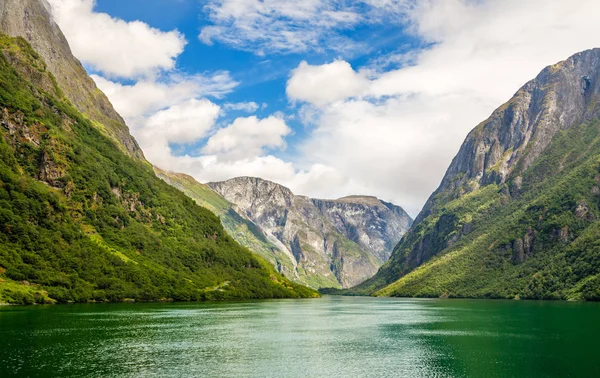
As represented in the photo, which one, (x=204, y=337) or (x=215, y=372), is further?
(x=204, y=337)

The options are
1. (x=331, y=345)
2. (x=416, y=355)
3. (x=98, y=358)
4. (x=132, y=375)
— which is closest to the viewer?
(x=132, y=375)

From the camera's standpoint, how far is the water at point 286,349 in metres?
71.0

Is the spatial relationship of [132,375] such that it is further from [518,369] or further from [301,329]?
[301,329]

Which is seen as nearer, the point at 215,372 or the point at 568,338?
the point at 215,372

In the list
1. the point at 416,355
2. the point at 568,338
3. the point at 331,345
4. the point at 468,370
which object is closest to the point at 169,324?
the point at 331,345

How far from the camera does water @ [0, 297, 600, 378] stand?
7100cm

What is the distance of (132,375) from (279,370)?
20.6m

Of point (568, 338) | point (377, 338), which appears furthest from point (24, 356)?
point (568, 338)

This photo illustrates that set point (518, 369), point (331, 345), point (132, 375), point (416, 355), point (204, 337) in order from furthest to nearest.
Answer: point (204, 337), point (331, 345), point (416, 355), point (518, 369), point (132, 375)

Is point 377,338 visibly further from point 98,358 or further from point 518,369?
point 98,358

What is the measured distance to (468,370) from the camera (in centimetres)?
7288

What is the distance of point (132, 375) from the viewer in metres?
67.1

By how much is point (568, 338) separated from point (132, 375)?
83.9 meters

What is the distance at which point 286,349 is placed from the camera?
9400cm
